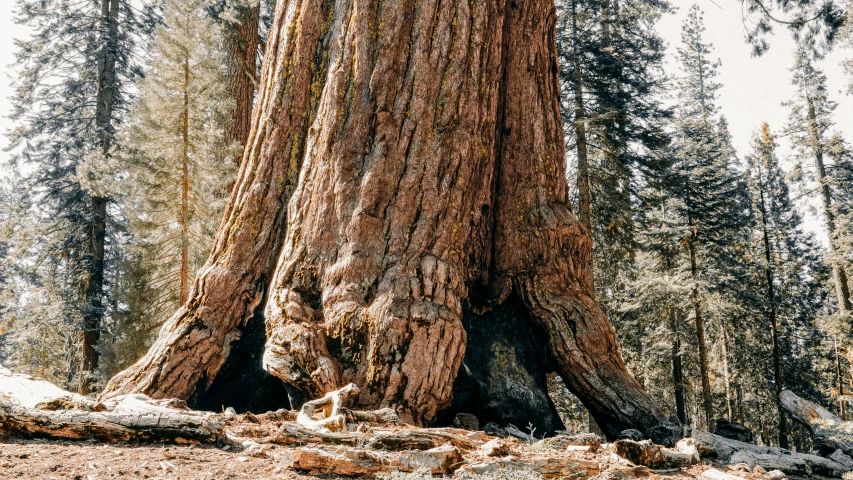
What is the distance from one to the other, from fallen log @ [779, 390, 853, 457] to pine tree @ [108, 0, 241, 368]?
10718mm

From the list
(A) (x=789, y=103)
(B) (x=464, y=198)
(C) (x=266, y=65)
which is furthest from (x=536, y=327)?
(A) (x=789, y=103)

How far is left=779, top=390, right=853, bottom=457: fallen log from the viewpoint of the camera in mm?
5637

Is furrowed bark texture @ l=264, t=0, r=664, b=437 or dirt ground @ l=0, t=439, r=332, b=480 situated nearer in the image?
dirt ground @ l=0, t=439, r=332, b=480

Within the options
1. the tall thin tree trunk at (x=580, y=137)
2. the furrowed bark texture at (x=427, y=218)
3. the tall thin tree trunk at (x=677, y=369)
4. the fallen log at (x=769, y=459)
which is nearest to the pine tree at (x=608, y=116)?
the tall thin tree trunk at (x=580, y=137)

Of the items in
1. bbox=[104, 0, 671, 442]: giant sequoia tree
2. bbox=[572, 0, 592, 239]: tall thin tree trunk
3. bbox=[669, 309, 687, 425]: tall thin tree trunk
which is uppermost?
bbox=[572, 0, 592, 239]: tall thin tree trunk

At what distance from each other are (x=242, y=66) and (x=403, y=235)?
9.00 m

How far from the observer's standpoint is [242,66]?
41.6ft

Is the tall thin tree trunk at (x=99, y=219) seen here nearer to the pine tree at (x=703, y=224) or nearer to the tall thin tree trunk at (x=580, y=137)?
the tall thin tree trunk at (x=580, y=137)

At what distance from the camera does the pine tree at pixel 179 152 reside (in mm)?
11875

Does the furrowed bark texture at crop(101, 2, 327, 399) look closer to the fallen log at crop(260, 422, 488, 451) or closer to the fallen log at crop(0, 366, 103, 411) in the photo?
the fallen log at crop(0, 366, 103, 411)

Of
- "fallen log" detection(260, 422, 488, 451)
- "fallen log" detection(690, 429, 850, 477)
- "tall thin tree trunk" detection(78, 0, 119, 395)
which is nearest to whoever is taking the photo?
"fallen log" detection(260, 422, 488, 451)

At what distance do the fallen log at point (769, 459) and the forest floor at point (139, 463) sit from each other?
1.19 m

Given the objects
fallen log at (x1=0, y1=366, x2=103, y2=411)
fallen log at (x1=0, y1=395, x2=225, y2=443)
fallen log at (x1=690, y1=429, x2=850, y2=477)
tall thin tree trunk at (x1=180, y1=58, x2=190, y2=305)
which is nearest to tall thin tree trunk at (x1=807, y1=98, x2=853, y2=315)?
fallen log at (x1=690, y1=429, x2=850, y2=477)

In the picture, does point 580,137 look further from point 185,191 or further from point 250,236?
point 250,236
